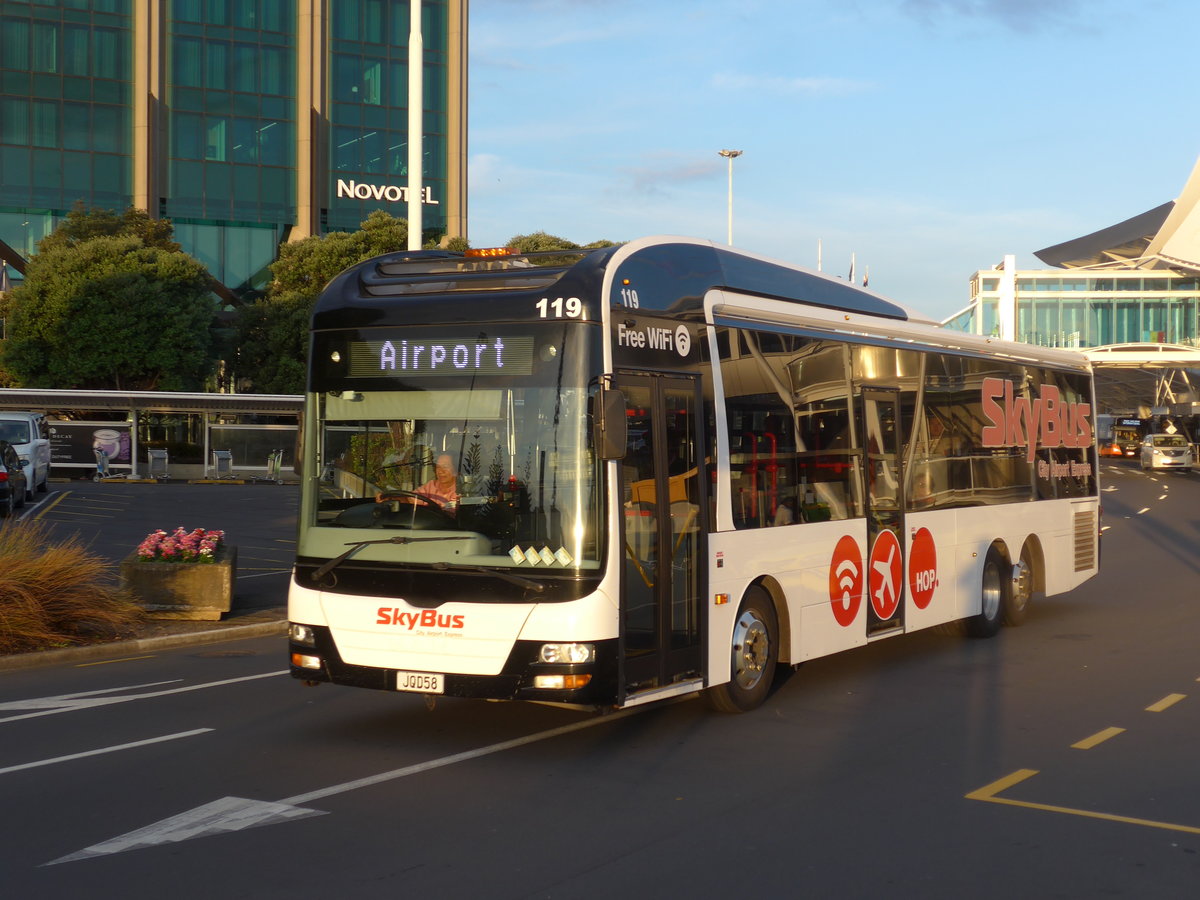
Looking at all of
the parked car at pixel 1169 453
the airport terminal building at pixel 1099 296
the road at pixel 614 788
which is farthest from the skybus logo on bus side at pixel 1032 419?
the airport terminal building at pixel 1099 296

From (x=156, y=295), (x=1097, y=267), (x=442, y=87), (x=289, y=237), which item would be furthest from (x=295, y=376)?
(x=1097, y=267)

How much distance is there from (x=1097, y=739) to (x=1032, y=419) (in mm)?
6462

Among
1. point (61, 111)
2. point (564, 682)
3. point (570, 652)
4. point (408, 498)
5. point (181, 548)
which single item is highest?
point (61, 111)

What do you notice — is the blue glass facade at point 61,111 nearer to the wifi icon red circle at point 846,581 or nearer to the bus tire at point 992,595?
the bus tire at point 992,595

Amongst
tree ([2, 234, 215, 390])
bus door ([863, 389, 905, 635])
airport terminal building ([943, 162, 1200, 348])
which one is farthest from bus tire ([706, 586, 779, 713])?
airport terminal building ([943, 162, 1200, 348])

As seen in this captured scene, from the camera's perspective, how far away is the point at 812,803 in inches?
278

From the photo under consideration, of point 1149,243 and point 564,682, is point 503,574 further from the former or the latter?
point 1149,243

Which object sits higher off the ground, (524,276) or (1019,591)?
(524,276)

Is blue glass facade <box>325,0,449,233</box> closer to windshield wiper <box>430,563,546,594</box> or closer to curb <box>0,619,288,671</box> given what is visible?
curb <box>0,619,288,671</box>

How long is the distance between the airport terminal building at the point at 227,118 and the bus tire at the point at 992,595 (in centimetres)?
5396

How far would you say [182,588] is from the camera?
14.7 meters

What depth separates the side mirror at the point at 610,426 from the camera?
7.73m

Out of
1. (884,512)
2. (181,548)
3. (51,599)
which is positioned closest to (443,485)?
(884,512)

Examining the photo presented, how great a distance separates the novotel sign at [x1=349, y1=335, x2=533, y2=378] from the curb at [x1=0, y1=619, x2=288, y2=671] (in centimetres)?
483
